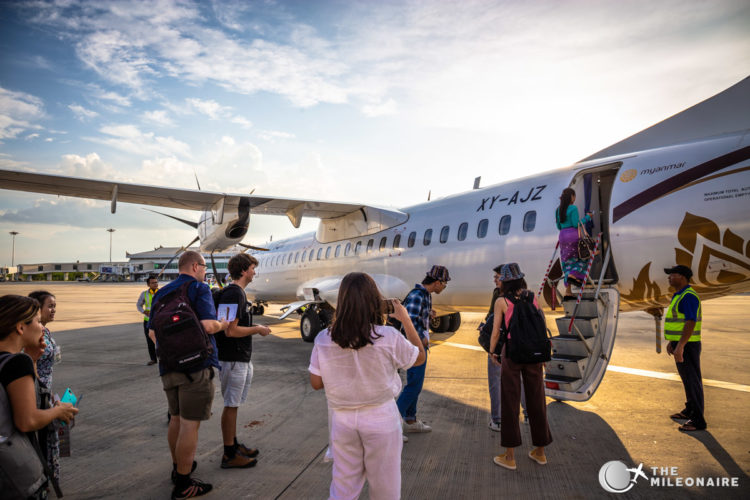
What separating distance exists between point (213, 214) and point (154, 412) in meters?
6.32

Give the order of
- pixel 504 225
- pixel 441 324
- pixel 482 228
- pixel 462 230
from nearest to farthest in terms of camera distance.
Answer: pixel 504 225, pixel 482 228, pixel 462 230, pixel 441 324

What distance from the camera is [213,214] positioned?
11.1 meters

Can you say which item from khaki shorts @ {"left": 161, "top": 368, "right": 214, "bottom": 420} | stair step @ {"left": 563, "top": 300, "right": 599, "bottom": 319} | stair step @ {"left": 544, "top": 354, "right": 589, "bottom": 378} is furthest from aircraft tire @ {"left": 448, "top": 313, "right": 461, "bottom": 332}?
khaki shorts @ {"left": 161, "top": 368, "right": 214, "bottom": 420}

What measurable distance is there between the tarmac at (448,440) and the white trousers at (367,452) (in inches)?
55.6

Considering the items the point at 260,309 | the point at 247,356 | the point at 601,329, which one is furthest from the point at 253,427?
the point at 260,309

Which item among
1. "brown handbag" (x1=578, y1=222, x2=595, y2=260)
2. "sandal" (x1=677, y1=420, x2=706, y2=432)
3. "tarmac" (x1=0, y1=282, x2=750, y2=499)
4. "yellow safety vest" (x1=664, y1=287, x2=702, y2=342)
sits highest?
"brown handbag" (x1=578, y1=222, x2=595, y2=260)

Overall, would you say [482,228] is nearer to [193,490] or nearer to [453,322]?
[453,322]

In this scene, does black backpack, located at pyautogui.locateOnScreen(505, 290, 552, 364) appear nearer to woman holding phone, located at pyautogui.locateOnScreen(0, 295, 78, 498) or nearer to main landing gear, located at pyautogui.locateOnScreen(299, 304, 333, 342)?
woman holding phone, located at pyautogui.locateOnScreen(0, 295, 78, 498)

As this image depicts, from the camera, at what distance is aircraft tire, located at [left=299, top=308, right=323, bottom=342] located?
38.4 feet

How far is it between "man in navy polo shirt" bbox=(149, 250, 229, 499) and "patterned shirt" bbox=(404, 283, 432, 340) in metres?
2.04

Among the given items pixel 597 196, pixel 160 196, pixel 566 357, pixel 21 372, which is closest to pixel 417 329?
pixel 566 357

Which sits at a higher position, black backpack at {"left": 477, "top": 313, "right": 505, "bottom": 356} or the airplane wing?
the airplane wing

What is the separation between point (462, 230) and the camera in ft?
29.1

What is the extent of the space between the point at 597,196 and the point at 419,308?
470 centimetres
